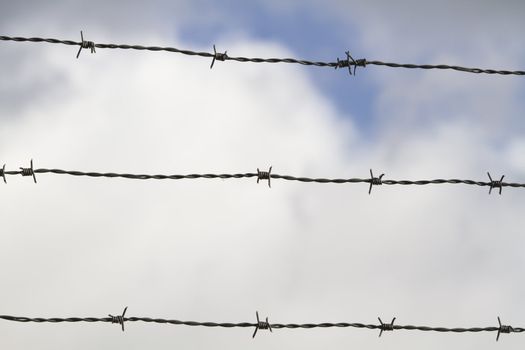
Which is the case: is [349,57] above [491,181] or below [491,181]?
above

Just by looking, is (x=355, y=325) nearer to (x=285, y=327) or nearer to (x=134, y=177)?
(x=285, y=327)

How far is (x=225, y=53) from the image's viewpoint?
5.72 meters

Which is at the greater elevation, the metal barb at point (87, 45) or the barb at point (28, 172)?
the metal barb at point (87, 45)

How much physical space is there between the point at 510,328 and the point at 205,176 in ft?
7.44

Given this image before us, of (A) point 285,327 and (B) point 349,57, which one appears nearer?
(A) point 285,327

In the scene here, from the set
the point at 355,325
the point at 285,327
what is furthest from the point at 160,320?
the point at 355,325

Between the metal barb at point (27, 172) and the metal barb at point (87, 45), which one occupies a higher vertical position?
the metal barb at point (87, 45)

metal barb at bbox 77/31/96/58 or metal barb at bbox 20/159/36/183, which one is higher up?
metal barb at bbox 77/31/96/58

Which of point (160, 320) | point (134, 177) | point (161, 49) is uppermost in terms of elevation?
point (161, 49)

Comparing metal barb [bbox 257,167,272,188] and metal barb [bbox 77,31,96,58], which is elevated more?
metal barb [bbox 77,31,96,58]

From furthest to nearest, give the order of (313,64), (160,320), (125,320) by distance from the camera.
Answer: (313,64)
(125,320)
(160,320)

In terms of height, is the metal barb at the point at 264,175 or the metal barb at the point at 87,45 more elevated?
the metal barb at the point at 87,45

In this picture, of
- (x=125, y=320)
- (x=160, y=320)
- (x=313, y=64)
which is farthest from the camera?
(x=313, y=64)

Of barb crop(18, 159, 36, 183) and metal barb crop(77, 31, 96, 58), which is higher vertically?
metal barb crop(77, 31, 96, 58)
